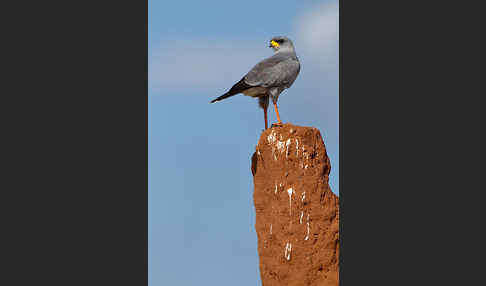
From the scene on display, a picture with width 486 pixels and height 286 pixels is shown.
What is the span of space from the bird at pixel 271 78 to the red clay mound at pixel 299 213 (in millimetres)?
607

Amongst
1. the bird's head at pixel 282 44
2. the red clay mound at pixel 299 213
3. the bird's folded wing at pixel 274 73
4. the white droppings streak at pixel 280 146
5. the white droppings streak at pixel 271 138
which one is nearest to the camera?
the red clay mound at pixel 299 213

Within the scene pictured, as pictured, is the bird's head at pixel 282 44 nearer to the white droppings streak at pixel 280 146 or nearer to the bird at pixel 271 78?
the bird at pixel 271 78

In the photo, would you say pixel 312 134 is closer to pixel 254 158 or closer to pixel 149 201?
pixel 254 158

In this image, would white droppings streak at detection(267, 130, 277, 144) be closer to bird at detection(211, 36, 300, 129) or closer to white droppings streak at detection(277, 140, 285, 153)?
white droppings streak at detection(277, 140, 285, 153)

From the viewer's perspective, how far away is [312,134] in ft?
36.0

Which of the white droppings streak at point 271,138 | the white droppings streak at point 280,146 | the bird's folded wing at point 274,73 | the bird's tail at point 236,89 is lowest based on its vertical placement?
the white droppings streak at point 280,146

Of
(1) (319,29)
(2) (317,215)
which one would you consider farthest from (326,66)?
(2) (317,215)

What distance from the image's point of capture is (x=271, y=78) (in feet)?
36.9

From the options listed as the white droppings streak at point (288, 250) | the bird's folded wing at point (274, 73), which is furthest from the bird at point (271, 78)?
the white droppings streak at point (288, 250)

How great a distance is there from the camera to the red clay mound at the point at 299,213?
10.8 metres

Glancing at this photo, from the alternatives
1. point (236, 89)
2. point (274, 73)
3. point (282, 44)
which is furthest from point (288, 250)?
point (282, 44)

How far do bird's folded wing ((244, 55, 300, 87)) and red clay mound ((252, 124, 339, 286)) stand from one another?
2.56 ft
